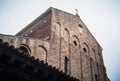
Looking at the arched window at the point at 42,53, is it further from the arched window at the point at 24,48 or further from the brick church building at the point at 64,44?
the arched window at the point at 24,48

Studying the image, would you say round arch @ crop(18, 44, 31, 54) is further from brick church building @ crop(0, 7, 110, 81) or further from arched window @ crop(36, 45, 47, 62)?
arched window @ crop(36, 45, 47, 62)

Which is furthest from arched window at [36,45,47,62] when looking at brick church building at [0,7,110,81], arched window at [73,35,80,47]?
arched window at [73,35,80,47]

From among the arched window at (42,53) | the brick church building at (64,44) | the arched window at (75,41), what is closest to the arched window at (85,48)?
the brick church building at (64,44)

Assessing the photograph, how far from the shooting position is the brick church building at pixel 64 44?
55.7ft

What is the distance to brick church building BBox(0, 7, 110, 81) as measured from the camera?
16984 millimetres

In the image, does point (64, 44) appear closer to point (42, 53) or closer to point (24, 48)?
point (42, 53)

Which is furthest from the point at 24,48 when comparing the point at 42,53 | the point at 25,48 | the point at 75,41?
the point at 75,41

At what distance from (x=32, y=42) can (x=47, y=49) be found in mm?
1239

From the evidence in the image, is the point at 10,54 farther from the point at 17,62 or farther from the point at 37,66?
the point at 37,66

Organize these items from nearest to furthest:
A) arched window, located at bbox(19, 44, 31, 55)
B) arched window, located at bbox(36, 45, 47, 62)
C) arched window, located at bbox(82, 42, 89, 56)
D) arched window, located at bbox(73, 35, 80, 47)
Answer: arched window, located at bbox(19, 44, 31, 55), arched window, located at bbox(36, 45, 47, 62), arched window, located at bbox(73, 35, 80, 47), arched window, located at bbox(82, 42, 89, 56)

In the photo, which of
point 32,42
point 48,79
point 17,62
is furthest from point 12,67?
point 32,42

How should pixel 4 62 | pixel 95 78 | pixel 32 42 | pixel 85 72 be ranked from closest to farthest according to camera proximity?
pixel 4 62 → pixel 32 42 → pixel 85 72 → pixel 95 78

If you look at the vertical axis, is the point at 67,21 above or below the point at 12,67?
above

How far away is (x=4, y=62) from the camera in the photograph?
29.6 ft
